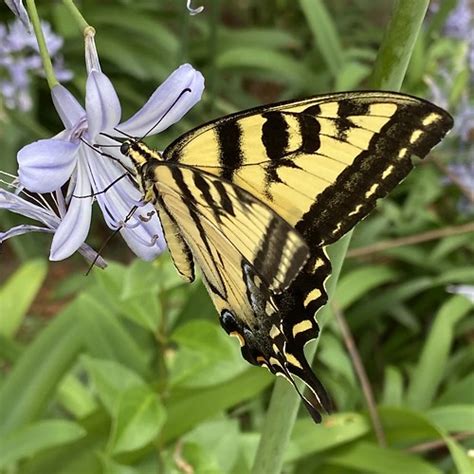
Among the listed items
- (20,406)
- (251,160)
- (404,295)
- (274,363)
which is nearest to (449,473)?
(404,295)

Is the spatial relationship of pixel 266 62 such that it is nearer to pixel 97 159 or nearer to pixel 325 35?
pixel 325 35

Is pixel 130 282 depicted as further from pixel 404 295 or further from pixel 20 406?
pixel 404 295

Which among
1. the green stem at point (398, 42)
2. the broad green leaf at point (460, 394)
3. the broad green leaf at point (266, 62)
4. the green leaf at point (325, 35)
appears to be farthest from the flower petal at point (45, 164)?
the broad green leaf at point (266, 62)

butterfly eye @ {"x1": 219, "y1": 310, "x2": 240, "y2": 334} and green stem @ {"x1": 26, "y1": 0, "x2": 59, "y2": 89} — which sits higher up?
green stem @ {"x1": 26, "y1": 0, "x2": 59, "y2": 89}

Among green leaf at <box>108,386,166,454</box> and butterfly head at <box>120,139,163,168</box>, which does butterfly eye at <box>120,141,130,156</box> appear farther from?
green leaf at <box>108,386,166,454</box>

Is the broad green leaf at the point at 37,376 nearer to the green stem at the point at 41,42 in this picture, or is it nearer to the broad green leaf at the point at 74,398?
the broad green leaf at the point at 74,398

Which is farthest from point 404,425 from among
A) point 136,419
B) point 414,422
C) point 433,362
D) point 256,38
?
point 256,38

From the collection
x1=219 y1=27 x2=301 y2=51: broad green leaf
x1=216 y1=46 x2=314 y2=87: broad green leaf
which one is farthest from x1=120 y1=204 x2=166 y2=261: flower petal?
x1=219 y1=27 x2=301 y2=51: broad green leaf
